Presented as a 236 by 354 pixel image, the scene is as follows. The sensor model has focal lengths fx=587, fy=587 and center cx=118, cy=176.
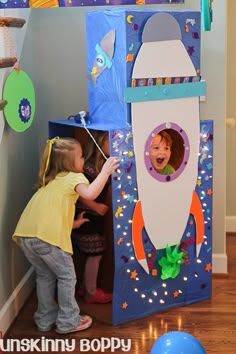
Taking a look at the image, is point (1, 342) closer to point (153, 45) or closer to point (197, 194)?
point (197, 194)

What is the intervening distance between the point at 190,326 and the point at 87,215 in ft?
2.32

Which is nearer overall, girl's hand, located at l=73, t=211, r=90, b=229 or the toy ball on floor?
the toy ball on floor

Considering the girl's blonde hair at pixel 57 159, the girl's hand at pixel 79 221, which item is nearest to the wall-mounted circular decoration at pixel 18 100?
the girl's blonde hair at pixel 57 159

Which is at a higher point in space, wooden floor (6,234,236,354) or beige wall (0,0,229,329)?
beige wall (0,0,229,329)

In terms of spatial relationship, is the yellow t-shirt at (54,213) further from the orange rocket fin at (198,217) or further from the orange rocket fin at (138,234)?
the orange rocket fin at (198,217)

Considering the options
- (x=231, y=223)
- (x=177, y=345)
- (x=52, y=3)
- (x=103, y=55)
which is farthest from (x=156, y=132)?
(x=231, y=223)

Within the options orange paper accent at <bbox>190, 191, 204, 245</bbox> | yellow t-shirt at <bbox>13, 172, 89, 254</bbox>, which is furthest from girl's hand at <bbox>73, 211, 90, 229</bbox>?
orange paper accent at <bbox>190, 191, 204, 245</bbox>

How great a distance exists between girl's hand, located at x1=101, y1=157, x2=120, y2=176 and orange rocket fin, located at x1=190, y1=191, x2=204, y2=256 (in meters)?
0.47

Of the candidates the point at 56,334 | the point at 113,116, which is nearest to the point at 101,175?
the point at 113,116

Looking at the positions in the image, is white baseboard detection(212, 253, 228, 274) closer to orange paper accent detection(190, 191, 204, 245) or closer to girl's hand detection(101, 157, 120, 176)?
orange paper accent detection(190, 191, 204, 245)

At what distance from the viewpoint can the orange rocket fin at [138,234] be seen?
8.38 feet

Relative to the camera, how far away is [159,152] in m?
2.62

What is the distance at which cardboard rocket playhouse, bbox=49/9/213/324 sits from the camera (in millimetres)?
2453

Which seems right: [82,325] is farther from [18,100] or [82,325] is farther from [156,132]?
[18,100]
